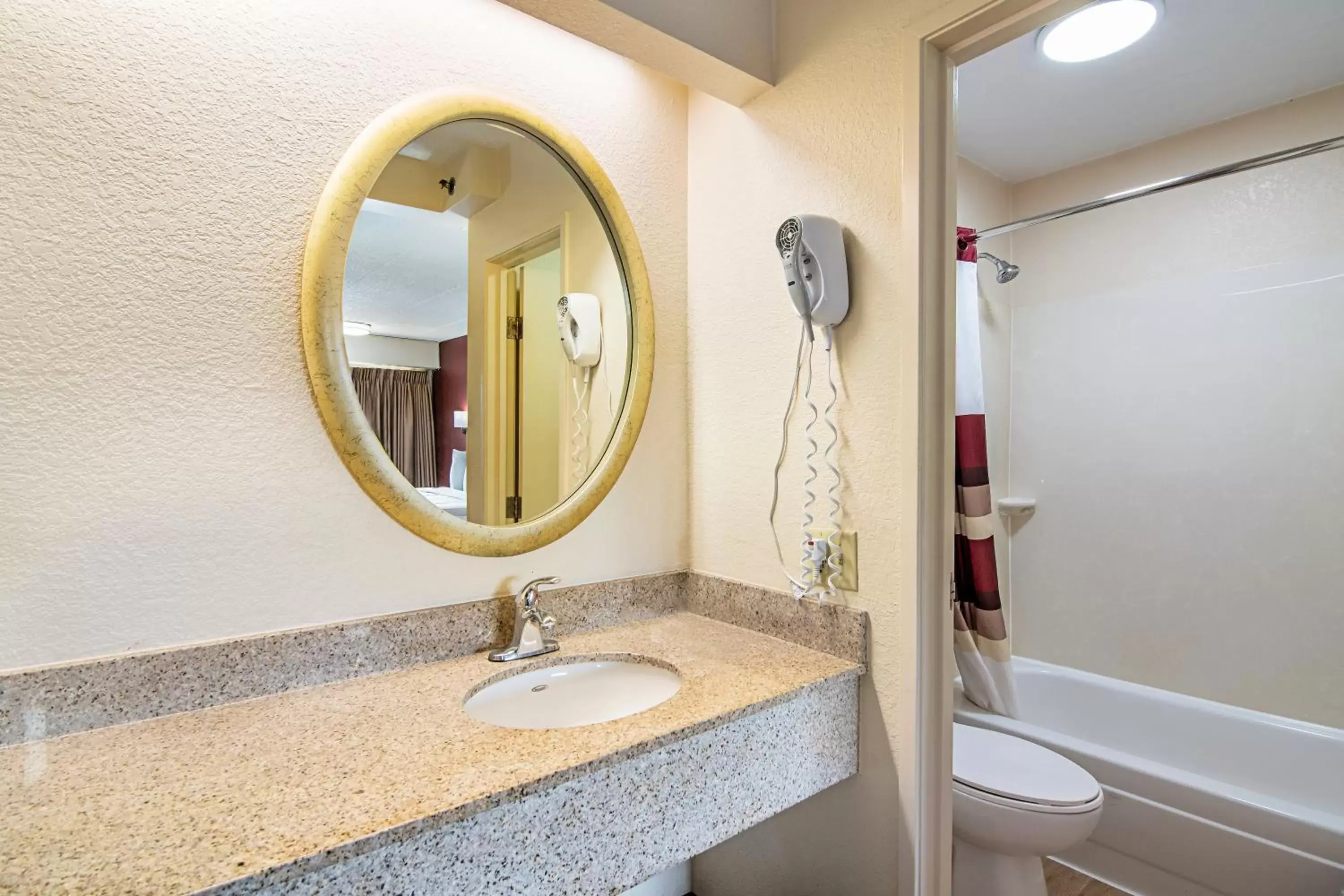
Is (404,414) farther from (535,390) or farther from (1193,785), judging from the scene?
(1193,785)

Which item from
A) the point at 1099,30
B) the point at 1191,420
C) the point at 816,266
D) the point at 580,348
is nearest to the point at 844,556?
the point at 816,266

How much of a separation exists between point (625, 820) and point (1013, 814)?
107 centimetres

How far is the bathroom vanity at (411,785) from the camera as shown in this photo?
632 mm

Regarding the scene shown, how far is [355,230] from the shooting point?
1.11 metres

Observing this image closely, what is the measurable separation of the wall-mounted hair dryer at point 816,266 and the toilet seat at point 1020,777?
1.00 metres

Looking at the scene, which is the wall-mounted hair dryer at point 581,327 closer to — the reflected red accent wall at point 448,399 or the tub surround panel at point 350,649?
the reflected red accent wall at point 448,399

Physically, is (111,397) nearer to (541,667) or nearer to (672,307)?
(541,667)

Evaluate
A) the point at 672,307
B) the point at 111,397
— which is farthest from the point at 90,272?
the point at 672,307

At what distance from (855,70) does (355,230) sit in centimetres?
96

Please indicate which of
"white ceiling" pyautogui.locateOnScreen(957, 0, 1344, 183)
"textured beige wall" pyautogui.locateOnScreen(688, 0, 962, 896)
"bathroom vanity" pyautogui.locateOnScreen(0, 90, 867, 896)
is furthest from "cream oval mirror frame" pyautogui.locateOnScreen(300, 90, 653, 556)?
"white ceiling" pyautogui.locateOnScreen(957, 0, 1344, 183)

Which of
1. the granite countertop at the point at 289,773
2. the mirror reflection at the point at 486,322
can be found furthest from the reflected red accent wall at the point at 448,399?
the granite countertop at the point at 289,773

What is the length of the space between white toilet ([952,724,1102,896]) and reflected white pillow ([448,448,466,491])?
1.22m

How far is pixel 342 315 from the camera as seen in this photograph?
43.1 inches

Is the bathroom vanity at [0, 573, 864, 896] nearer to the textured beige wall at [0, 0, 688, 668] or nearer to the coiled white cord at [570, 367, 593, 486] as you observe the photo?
the textured beige wall at [0, 0, 688, 668]
